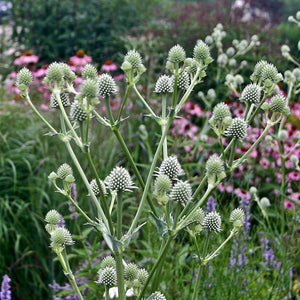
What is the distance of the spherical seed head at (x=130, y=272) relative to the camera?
6.20ft

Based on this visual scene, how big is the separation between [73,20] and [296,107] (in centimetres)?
480

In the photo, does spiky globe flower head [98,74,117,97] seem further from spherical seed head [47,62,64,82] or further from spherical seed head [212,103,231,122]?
spherical seed head [212,103,231,122]

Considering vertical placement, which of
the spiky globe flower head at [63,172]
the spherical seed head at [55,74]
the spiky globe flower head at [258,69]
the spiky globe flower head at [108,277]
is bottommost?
the spiky globe flower head at [108,277]

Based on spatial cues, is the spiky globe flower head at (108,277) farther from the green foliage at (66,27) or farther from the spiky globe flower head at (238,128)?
the green foliage at (66,27)

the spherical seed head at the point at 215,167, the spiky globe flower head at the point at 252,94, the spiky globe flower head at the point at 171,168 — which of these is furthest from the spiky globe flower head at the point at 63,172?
the spiky globe flower head at the point at 252,94

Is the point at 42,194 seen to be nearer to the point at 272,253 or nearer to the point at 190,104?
the point at 272,253

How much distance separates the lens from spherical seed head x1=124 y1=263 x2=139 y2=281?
1.89 meters

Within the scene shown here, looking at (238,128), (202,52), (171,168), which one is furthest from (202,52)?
(171,168)

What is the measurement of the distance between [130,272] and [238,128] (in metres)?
0.64

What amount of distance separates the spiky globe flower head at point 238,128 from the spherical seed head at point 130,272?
0.59m

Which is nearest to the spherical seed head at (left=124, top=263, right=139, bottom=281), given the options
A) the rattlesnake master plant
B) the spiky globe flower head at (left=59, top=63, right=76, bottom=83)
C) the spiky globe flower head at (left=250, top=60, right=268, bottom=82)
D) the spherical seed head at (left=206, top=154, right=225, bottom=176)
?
the rattlesnake master plant

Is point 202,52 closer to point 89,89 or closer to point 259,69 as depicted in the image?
point 259,69

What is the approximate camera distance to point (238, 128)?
1.82m

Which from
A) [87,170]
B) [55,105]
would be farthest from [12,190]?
[55,105]
